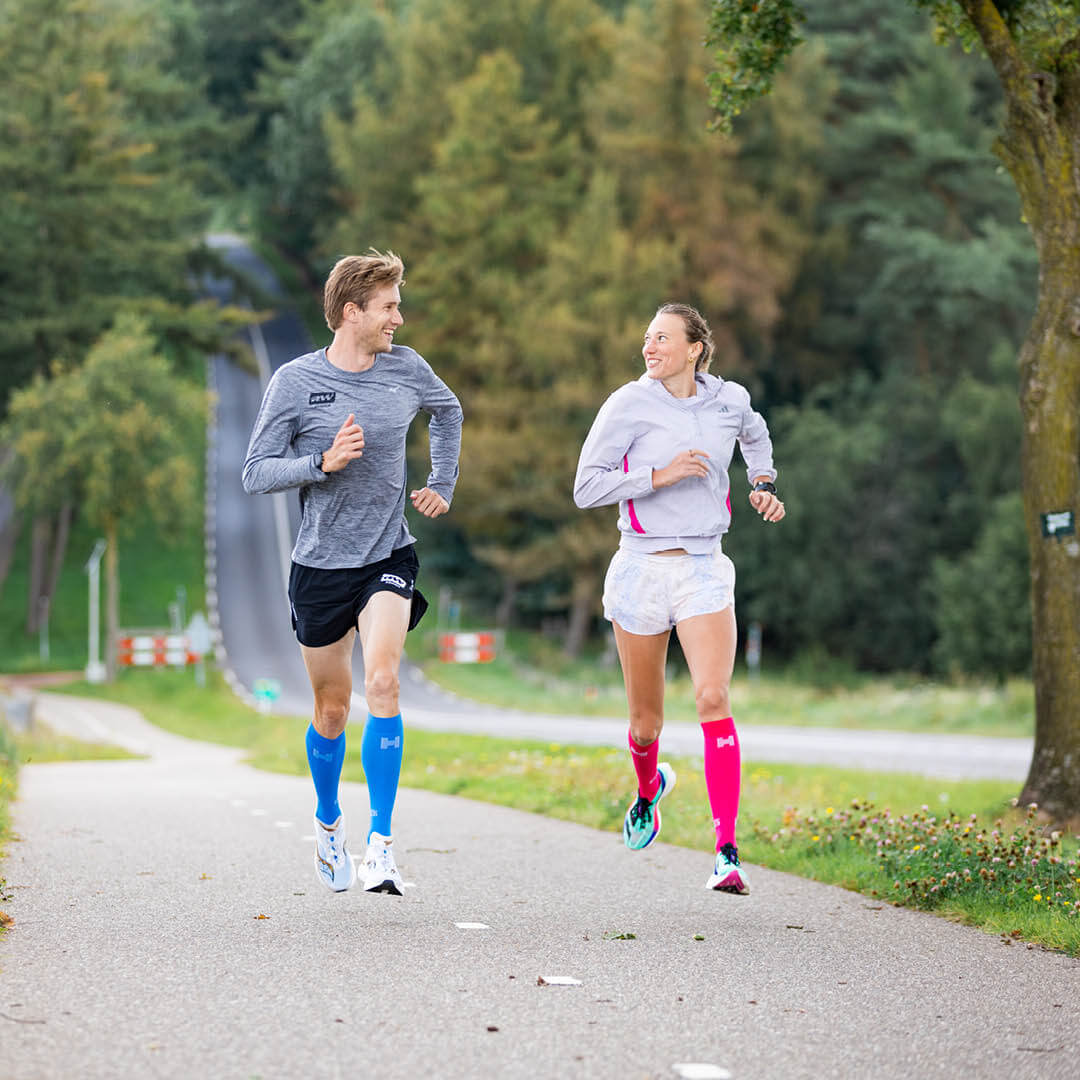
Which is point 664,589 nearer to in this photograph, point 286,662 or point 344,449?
point 344,449

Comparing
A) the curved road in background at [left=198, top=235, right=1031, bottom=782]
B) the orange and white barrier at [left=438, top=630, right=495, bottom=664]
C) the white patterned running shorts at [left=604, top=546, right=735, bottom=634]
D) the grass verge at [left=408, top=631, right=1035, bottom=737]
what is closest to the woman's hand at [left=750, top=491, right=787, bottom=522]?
the white patterned running shorts at [left=604, top=546, right=735, bottom=634]

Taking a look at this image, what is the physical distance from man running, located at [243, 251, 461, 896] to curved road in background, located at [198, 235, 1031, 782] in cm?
1484

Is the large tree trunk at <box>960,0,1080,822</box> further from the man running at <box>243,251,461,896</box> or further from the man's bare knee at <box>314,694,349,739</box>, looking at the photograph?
the man running at <box>243,251,461,896</box>

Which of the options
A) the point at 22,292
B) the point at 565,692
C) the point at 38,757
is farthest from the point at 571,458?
the point at 38,757

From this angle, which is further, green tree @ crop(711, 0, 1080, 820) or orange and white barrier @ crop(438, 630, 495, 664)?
orange and white barrier @ crop(438, 630, 495, 664)

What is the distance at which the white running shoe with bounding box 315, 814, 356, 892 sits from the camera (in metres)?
7.31

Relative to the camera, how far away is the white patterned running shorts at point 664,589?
24.3 ft

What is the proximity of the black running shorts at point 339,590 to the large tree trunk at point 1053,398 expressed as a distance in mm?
6134

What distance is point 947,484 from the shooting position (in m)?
53.6

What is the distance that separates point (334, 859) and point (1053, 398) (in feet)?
22.2

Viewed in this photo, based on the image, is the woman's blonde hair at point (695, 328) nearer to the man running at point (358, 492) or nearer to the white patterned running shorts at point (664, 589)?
the white patterned running shorts at point (664, 589)

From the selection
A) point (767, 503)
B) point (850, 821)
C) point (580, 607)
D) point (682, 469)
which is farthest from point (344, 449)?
point (580, 607)

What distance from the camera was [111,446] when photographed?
42.8 meters

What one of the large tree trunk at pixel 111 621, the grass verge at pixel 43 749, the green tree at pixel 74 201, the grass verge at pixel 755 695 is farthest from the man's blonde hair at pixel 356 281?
the green tree at pixel 74 201
